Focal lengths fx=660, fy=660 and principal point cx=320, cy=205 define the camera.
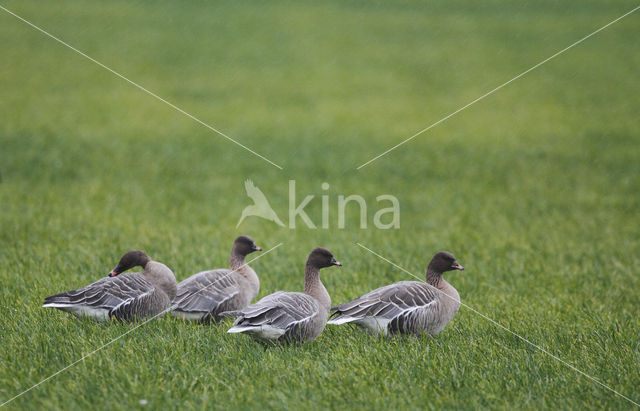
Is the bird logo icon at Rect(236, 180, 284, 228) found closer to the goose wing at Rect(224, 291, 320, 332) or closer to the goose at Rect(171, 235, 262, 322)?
the goose at Rect(171, 235, 262, 322)

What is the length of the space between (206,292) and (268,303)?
103cm

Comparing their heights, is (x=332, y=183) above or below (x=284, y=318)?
above

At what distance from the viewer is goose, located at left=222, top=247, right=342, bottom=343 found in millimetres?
6602

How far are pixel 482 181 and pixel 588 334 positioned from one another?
10858 mm

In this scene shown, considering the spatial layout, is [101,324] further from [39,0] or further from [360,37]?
[39,0]

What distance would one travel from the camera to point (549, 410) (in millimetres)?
5906

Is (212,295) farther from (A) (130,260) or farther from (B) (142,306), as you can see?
(A) (130,260)

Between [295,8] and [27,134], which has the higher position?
[295,8]

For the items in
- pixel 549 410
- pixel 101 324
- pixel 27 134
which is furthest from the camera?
pixel 27 134

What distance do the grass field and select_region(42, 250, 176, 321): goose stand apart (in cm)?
18

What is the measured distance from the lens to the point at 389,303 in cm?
711

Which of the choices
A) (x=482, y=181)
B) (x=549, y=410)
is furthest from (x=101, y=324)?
(x=482, y=181)

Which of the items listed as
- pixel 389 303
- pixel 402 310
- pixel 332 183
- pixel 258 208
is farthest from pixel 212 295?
pixel 332 183

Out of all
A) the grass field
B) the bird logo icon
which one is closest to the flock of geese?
the grass field
